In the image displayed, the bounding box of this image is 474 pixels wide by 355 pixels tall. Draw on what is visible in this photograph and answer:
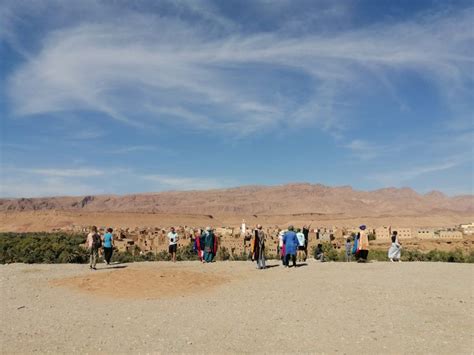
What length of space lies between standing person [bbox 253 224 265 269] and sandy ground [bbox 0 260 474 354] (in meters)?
0.72

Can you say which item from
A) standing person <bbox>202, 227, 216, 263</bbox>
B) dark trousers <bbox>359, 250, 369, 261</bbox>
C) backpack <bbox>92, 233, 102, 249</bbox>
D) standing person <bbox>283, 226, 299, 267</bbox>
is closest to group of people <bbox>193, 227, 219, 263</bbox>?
standing person <bbox>202, 227, 216, 263</bbox>

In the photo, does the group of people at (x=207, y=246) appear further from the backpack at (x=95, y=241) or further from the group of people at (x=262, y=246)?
the backpack at (x=95, y=241)

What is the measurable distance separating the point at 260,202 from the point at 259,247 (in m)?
134

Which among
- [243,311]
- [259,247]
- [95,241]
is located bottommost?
[243,311]

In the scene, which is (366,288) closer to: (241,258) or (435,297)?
(435,297)

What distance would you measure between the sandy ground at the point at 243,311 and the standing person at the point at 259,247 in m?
0.72

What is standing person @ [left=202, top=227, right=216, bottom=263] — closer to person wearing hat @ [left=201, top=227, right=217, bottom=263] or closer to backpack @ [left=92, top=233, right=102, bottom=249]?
person wearing hat @ [left=201, top=227, right=217, bottom=263]

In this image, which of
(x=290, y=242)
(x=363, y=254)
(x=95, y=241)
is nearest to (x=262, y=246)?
(x=290, y=242)

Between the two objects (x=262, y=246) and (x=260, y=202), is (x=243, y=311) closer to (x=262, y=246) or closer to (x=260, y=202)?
(x=262, y=246)

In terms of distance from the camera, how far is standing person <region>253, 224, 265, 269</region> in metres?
19.0

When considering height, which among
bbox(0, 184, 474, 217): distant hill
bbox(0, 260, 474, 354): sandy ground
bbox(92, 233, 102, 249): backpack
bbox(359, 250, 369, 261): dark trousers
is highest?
bbox(0, 184, 474, 217): distant hill

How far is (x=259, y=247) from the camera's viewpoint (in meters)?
19.1

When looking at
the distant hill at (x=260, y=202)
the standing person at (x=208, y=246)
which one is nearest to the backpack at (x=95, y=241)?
the standing person at (x=208, y=246)

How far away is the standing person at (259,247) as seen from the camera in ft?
62.2
